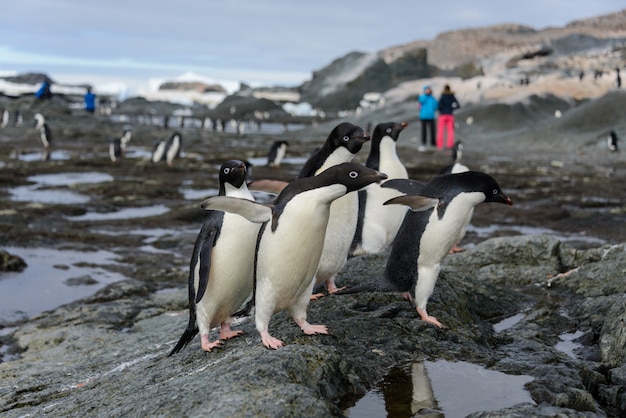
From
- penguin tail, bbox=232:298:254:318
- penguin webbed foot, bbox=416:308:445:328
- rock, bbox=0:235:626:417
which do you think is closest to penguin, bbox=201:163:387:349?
rock, bbox=0:235:626:417

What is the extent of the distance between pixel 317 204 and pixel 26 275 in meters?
6.53

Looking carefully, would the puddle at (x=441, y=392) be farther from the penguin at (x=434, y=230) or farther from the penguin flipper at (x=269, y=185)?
the penguin flipper at (x=269, y=185)

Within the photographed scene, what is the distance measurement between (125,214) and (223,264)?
10085 mm

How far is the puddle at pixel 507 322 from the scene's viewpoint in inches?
222

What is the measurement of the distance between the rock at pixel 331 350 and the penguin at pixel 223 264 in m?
0.23

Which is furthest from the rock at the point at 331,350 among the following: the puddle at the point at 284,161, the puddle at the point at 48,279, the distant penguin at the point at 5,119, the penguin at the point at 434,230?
the distant penguin at the point at 5,119

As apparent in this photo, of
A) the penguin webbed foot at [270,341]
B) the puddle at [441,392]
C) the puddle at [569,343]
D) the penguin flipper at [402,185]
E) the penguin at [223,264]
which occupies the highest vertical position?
the penguin flipper at [402,185]

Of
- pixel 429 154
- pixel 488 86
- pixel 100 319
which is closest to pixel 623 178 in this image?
pixel 429 154

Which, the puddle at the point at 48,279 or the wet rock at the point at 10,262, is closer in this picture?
the puddle at the point at 48,279

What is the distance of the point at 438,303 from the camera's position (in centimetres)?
521

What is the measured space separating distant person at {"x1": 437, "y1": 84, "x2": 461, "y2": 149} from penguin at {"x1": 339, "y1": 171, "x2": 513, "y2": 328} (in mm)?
19474

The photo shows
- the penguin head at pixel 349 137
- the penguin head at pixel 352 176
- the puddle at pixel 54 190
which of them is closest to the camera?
the penguin head at pixel 352 176

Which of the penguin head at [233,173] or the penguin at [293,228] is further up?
the penguin head at [233,173]

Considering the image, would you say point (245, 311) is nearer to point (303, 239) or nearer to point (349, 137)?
point (303, 239)
